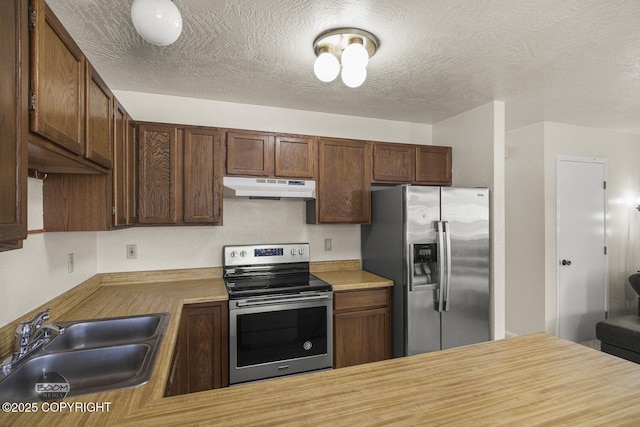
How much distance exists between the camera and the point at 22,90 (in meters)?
0.93

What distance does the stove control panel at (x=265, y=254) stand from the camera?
289cm

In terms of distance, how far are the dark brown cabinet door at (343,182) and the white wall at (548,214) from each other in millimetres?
2082

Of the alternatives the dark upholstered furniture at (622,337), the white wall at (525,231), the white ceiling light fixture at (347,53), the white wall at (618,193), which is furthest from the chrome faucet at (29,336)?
the white wall at (618,193)

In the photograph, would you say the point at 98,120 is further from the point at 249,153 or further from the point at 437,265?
the point at 437,265

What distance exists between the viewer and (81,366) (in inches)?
54.1

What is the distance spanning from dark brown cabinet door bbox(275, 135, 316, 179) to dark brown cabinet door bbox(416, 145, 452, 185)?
1.09 meters

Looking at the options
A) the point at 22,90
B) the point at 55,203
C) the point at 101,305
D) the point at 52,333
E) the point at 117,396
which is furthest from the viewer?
the point at 101,305

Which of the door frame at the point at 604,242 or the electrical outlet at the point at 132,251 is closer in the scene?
the electrical outlet at the point at 132,251

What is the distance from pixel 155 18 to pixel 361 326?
2.44 m

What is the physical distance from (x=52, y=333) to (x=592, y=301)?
199 inches

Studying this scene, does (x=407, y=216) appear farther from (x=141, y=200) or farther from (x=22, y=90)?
(x=22, y=90)

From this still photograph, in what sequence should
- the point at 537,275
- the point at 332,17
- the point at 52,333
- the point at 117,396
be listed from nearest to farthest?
the point at 117,396
the point at 52,333
the point at 332,17
the point at 537,275

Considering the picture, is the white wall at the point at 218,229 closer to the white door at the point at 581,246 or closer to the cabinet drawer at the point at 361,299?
the cabinet drawer at the point at 361,299

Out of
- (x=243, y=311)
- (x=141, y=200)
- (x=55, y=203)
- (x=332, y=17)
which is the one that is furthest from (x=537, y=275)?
(x=55, y=203)
